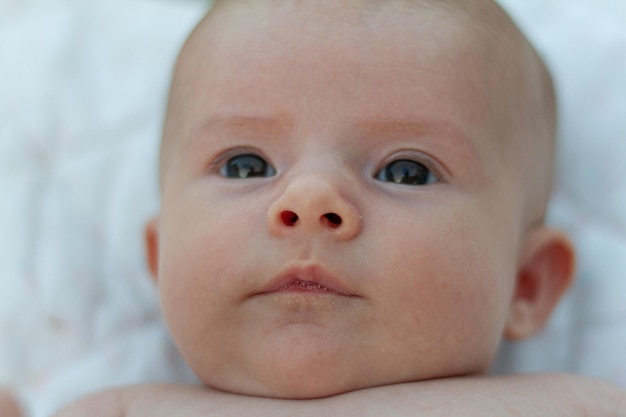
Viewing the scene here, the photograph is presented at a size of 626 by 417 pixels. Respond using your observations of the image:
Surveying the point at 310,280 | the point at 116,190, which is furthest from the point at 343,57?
the point at 116,190

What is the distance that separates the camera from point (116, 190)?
2086 millimetres

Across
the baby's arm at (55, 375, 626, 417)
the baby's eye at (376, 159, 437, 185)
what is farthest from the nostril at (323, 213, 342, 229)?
the baby's arm at (55, 375, 626, 417)

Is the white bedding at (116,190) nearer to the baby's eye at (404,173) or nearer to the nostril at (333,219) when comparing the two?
the baby's eye at (404,173)

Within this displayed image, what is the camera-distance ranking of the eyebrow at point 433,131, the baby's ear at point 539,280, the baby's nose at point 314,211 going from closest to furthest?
the baby's nose at point 314,211 → the eyebrow at point 433,131 → the baby's ear at point 539,280

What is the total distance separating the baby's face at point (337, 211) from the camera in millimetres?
1427

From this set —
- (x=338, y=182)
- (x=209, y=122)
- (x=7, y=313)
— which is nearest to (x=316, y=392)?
(x=338, y=182)

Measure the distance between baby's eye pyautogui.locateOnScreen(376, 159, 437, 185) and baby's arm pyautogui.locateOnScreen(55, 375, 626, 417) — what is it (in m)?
0.32

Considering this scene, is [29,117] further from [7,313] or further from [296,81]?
[296,81]

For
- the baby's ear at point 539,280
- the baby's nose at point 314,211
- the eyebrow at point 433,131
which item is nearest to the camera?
the baby's nose at point 314,211

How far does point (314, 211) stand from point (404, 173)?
0.74 ft

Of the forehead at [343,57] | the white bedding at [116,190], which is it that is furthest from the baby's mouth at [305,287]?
the white bedding at [116,190]

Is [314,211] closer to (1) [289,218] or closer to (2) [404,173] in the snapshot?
(1) [289,218]

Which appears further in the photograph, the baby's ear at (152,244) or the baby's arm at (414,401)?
the baby's ear at (152,244)

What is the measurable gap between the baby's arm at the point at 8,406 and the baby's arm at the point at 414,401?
2.9 inches
